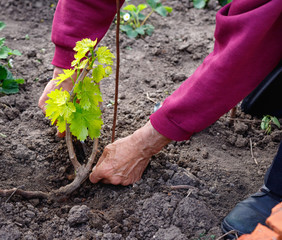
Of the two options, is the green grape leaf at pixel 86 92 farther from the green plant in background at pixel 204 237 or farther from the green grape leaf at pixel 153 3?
the green grape leaf at pixel 153 3

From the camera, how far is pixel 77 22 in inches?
74.8

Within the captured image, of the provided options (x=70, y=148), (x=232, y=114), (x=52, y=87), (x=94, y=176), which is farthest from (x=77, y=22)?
(x=232, y=114)

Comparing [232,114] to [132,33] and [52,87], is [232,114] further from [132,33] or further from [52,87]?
[132,33]

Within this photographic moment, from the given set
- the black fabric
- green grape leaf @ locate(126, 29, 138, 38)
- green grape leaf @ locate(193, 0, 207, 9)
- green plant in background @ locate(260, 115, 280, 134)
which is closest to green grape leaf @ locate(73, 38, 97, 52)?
the black fabric

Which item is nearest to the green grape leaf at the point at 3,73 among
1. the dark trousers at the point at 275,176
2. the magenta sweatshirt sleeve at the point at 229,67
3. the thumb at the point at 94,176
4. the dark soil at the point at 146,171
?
the dark soil at the point at 146,171

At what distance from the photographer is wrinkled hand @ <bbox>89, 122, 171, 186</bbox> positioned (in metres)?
1.78

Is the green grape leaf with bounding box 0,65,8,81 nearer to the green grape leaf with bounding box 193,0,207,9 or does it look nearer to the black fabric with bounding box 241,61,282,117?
the black fabric with bounding box 241,61,282,117

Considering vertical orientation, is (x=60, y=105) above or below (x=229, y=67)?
below

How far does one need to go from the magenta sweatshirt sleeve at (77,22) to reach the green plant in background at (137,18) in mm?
1272

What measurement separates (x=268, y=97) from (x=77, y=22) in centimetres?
99

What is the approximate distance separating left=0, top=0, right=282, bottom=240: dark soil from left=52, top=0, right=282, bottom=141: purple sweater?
379mm

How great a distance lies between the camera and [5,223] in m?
1.68

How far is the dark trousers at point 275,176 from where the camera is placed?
70.0 inches

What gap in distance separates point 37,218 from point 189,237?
688 mm
